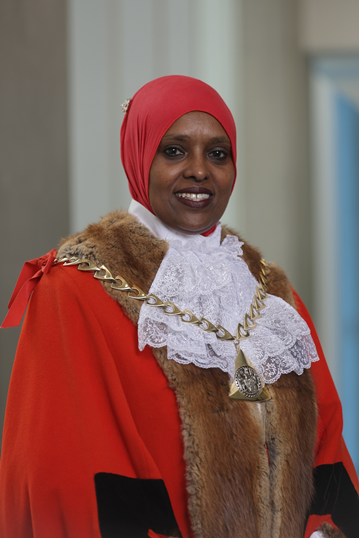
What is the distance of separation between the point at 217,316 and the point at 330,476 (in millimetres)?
460

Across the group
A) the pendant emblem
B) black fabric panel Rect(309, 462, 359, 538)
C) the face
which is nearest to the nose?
the face

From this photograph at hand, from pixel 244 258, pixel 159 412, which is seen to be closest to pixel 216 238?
pixel 244 258

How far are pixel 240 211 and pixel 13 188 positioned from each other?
1197 mm

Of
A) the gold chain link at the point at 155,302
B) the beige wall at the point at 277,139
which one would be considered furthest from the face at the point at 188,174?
the beige wall at the point at 277,139

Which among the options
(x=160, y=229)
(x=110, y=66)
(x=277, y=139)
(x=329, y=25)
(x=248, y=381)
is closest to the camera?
(x=248, y=381)

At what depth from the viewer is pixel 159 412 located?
47.6 inches

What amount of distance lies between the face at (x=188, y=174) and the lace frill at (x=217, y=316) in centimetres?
7

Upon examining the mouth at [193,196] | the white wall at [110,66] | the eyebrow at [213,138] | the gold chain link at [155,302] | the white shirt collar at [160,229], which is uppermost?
the white wall at [110,66]

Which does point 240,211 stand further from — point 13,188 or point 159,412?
point 159,412

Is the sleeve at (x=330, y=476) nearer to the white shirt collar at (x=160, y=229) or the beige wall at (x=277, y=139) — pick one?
the white shirt collar at (x=160, y=229)

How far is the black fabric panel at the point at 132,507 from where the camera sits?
1.12 meters

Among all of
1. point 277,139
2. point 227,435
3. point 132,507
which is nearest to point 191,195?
point 227,435

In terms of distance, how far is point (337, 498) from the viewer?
141 centimetres

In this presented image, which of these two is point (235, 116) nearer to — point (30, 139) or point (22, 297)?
point (30, 139)
